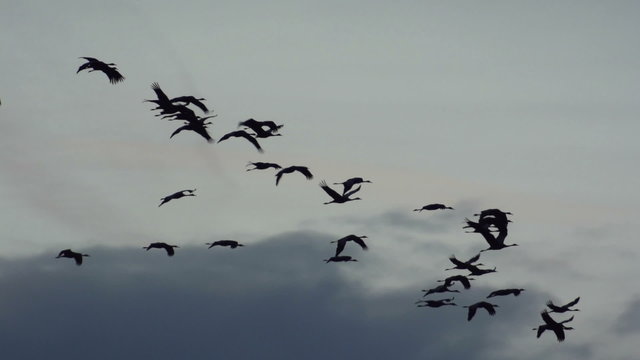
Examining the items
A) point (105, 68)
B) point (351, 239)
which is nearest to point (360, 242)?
point (351, 239)

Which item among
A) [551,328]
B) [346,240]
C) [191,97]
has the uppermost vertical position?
[191,97]

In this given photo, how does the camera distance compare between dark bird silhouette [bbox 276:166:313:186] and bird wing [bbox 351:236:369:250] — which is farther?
bird wing [bbox 351:236:369:250]

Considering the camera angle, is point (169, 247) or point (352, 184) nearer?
point (352, 184)

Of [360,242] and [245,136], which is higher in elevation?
[245,136]

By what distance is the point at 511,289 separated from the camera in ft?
330

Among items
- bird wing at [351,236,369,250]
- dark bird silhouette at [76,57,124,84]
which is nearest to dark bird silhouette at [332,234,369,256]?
bird wing at [351,236,369,250]

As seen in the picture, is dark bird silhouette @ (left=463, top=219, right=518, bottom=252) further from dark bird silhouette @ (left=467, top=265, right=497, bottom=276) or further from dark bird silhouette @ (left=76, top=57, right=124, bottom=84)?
dark bird silhouette @ (left=76, top=57, right=124, bottom=84)

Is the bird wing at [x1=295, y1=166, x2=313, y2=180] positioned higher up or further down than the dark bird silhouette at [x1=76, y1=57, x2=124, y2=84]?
further down

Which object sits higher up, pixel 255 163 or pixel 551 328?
pixel 255 163

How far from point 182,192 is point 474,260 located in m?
21.4

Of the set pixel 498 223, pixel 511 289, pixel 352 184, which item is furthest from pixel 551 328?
pixel 352 184

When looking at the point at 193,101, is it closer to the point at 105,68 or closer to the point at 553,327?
the point at 105,68

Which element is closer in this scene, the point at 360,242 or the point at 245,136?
the point at 245,136

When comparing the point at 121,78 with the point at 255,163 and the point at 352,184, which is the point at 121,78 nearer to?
the point at 255,163
